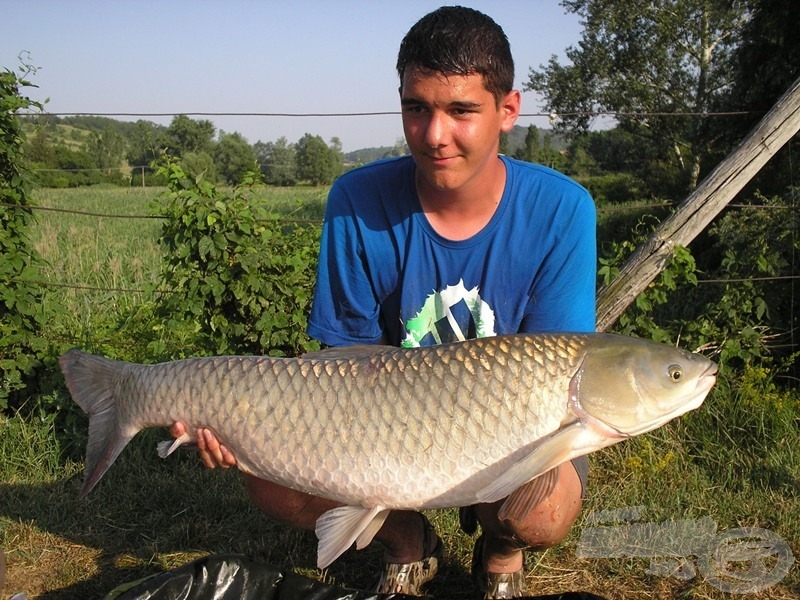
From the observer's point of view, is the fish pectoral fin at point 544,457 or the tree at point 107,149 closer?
the fish pectoral fin at point 544,457

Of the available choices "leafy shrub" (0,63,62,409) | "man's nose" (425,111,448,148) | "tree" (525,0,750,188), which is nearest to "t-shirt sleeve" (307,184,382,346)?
"man's nose" (425,111,448,148)

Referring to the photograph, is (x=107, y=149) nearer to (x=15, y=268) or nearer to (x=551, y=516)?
(x=15, y=268)

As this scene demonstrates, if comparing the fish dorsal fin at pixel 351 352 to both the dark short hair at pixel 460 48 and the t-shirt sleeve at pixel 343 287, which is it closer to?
the t-shirt sleeve at pixel 343 287

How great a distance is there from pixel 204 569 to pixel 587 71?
1059 inches

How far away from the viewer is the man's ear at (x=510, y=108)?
7.27ft

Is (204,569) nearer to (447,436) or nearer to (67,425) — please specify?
(447,436)

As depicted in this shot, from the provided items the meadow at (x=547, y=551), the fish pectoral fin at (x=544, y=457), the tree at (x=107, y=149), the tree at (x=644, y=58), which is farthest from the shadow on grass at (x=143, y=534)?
the tree at (x=107, y=149)

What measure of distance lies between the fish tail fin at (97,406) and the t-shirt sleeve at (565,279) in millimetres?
1200

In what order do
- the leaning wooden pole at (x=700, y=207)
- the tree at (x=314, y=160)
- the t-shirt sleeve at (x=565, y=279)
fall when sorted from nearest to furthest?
the t-shirt sleeve at (x=565, y=279), the leaning wooden pole at (x=700, y=207), the tree at (x=314, y=160)

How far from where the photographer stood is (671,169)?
68.5 ft

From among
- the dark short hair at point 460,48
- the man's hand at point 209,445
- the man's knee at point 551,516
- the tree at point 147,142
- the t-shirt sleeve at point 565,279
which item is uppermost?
the dark short hair at point 460,48

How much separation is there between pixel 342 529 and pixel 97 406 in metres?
0.80

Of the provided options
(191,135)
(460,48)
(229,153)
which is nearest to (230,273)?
(460,48)

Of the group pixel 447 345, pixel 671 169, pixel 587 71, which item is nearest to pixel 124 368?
pixel 447 345
